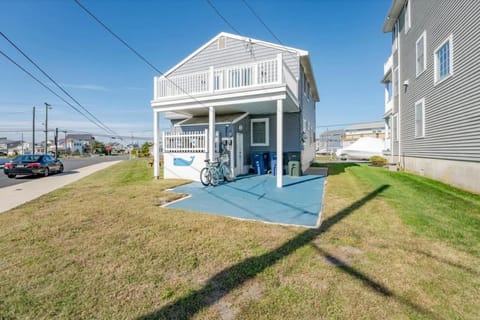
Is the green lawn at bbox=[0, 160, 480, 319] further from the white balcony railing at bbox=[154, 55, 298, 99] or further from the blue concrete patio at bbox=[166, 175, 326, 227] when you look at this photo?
the white balcony railing at bbox=[154, 55, 298, 99]

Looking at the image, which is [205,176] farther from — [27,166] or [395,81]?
[395,81]

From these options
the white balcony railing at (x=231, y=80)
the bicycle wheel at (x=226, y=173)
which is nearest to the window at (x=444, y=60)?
the white balcony railing at (x=231, y=80)

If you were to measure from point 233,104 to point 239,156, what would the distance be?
285 centimetres

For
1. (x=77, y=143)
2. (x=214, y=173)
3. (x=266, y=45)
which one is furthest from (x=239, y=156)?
(x=77, y=143)

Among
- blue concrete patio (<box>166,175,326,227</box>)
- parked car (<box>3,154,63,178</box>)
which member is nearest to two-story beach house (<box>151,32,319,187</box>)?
blue concrete patio (<box>166,175,326,227</box>)

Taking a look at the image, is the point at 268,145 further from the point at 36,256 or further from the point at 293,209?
the point at 36,256

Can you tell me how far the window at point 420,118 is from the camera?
10.6m

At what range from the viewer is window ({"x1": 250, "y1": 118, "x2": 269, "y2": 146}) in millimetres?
12273

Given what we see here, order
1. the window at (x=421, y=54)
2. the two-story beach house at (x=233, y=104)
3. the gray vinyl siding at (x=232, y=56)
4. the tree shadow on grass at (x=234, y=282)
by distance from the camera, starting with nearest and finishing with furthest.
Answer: the tree shadow on grass at (x=234, y=282) → the two-story beach house at (x=233, y=104) → the window at (x=421, y=54) → the gray vinyl siding at (x=232, y=56)

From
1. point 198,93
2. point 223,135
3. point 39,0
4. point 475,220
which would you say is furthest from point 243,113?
point 475,220

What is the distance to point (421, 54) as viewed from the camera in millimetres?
10789

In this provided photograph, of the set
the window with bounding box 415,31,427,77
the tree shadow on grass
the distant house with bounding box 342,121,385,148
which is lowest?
the tree shadow on grass

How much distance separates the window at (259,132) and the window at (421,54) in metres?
7.32

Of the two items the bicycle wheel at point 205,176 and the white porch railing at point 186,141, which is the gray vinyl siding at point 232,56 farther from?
the bicycle wheel at point 205,176
